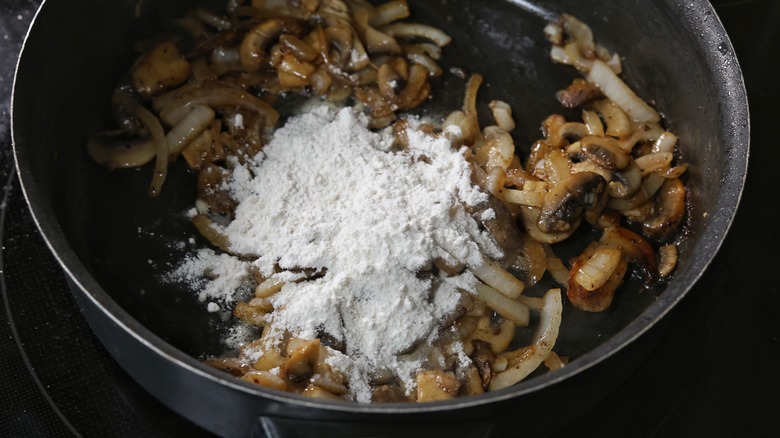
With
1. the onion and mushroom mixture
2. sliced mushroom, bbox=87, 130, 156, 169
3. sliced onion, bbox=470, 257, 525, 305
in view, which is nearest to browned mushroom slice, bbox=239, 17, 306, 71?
the onion and mushroom mixture

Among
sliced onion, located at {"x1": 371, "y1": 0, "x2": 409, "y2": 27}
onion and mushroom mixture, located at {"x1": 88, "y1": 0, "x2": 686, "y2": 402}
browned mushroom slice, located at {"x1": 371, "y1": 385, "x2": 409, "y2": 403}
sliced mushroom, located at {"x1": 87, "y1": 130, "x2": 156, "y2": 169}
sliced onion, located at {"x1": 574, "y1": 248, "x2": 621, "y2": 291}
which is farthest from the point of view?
sliced onion, located at {"x1": 371, "y1": 0, "x2": 409, "y2": 27}

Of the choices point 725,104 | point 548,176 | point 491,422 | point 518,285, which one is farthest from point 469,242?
point 725,104

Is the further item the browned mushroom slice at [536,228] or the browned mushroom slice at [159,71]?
the browned mushroom slice at [159,71]

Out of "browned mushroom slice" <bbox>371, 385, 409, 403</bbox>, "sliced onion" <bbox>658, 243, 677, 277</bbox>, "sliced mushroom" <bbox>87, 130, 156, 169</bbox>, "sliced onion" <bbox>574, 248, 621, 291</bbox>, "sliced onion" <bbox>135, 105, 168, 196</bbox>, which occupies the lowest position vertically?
"sliced mushroom" <bbox>87, 130, 156, 169</bbox>

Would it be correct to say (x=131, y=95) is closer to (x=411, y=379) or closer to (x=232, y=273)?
(x=232, y=273)

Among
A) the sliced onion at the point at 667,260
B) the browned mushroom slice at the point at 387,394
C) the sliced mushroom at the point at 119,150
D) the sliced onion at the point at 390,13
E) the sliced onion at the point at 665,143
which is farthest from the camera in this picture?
the sliced onion at the point at 390,13

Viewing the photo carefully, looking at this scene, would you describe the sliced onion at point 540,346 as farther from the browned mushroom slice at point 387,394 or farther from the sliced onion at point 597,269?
the browned mushroom slice at point 387,394

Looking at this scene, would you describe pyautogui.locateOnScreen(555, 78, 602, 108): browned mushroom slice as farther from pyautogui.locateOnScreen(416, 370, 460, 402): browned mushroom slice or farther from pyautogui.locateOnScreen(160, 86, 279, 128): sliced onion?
pyautogui.locateOnScreen(416, 370, 460, 402): browned mushroom slice

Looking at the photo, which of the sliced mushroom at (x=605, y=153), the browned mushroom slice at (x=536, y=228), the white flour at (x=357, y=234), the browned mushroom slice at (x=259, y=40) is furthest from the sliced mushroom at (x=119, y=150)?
the sliced mushroom at (x=605, y=153)
